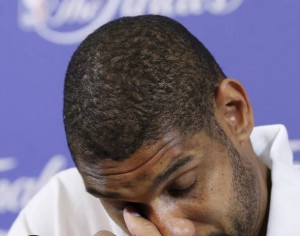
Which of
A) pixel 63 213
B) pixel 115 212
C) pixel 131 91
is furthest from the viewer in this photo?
pixel 63 213

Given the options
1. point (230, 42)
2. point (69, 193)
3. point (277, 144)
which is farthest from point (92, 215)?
point (230, 42)

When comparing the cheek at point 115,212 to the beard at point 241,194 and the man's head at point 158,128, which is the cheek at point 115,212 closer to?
the man's head at point 158,128

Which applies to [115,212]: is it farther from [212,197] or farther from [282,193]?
[282,193]

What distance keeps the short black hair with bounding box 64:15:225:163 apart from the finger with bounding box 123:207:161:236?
0.09 metres

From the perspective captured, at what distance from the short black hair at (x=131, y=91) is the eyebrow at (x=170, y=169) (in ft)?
0.11

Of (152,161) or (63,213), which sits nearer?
(152,161)

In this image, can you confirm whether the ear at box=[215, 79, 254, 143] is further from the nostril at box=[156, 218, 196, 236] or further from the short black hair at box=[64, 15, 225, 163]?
the nostril at box=[156, 218, 196, 236]

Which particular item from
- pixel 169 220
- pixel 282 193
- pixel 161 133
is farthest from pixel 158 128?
pixel 282 193

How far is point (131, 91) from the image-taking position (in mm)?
770

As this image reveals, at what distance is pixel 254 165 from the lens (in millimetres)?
914

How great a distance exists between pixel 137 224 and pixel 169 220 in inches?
1.6

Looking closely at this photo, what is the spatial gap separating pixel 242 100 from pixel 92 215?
1.26ft

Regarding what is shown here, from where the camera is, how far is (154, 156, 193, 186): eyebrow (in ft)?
2.62

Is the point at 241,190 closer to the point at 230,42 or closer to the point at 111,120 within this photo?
the point at 111,120
